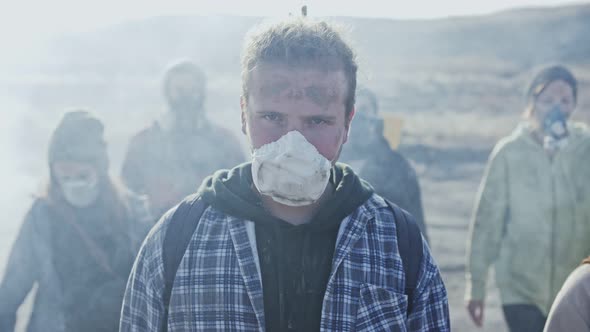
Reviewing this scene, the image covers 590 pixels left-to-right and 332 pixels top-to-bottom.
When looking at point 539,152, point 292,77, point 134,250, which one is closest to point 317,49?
point 292,77

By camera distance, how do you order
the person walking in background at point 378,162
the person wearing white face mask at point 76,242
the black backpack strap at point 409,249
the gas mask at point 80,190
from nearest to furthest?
1. the black backpack strap at point 409,249
2. the person wearing white face mask at point 76,242
3. the gas mask at point 80,190
4. the person walking in background at point 378,162

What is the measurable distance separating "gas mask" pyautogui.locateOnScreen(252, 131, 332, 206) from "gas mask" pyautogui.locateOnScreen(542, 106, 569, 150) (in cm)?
261

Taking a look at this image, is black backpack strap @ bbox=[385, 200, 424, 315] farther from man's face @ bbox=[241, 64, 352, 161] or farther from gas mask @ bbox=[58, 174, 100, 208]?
gas mask @ bbox=[58, 174, 100, 208]

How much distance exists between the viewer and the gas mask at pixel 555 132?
3.85 meters

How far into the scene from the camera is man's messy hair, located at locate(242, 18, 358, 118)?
1.70 metres

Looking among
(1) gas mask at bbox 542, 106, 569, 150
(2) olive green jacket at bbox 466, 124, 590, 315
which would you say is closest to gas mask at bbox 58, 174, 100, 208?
(2) olive green jacket at bbox 466, 124, 590, 315

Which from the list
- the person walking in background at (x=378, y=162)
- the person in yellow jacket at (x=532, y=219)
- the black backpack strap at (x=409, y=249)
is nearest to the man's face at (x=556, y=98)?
the person in yellow jacket at (x=532, y=219)

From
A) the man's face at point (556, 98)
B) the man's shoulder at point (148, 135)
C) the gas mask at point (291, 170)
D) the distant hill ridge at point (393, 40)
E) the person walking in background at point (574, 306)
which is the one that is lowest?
the person walking in background at point (574, 306)

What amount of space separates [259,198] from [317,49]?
1.42 ft

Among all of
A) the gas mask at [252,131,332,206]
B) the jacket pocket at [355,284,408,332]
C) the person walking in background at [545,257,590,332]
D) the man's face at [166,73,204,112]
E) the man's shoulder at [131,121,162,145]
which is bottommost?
the person walking in background at [545,257,590,332]

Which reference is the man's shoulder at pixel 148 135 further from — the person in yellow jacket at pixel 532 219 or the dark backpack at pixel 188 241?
the dark backpack at pixel 188 241

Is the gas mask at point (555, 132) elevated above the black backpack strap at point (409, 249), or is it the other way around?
the gas mask at point (555, 132)

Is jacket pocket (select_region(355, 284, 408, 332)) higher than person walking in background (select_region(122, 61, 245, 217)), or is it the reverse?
person walking in background (select_region(122, 61, 245, 217))

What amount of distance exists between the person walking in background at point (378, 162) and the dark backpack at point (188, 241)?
259 cm
